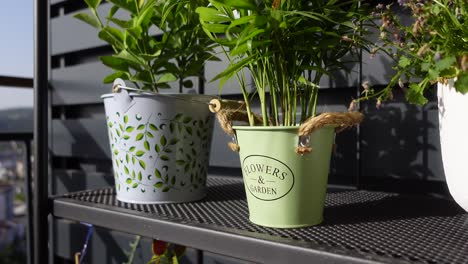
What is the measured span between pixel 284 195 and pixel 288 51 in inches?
8.7

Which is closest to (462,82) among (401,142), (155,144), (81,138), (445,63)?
(445,63)

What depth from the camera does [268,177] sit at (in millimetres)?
625

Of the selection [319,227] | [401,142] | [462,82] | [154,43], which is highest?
[154,43]

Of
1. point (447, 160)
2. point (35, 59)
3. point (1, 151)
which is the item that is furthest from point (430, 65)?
point (1, 151)

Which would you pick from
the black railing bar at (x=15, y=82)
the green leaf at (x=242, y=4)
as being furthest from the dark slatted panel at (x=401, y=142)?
the black railing bar at (x=15, y=82)

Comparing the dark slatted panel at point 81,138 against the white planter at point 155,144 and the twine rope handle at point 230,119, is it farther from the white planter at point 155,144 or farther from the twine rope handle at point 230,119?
the twine rope handle at point 230,119

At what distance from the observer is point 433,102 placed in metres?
0.88

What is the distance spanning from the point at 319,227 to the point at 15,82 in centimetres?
138

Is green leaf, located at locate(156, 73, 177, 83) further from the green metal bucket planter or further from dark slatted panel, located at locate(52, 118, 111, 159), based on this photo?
dark slatted panel, located at locate(52, 118, 111, 159)

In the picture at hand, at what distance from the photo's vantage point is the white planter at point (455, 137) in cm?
56

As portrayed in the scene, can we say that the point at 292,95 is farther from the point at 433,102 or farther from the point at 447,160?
the point at 433,102

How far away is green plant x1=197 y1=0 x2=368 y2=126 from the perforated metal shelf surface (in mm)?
178

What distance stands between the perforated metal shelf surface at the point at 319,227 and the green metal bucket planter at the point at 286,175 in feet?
0.08

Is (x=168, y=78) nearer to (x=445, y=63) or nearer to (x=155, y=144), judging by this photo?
(x=155, y=144)
